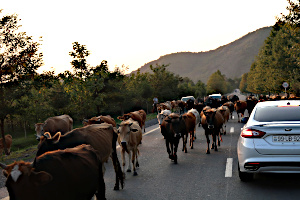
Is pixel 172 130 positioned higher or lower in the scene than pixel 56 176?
lower

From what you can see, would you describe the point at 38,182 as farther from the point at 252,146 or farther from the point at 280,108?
the point at 280,108

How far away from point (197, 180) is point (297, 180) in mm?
2353

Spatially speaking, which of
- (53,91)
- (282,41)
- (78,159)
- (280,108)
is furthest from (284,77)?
(78,159)

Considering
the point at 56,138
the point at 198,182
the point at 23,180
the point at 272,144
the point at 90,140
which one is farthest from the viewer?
the point at 198,182

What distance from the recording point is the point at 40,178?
4.32 meters

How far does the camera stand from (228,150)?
12.6 meters

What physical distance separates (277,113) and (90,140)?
431cm

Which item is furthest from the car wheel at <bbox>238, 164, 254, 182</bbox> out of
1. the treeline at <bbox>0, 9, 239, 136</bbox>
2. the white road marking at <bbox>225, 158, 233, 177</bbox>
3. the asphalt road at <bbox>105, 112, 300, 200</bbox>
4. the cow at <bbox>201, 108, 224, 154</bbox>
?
the treeline at <bbox>0, 9, 239, 136</bbox>

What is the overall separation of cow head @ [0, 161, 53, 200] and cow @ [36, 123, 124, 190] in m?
2.00

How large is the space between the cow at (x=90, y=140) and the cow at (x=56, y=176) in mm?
1029

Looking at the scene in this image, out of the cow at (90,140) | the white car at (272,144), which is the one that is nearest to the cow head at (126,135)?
the cow at (90,140)

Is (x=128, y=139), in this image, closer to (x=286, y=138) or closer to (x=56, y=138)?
(x=56, y=138)

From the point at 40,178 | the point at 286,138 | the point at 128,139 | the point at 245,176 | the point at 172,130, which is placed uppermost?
the point at 40,178

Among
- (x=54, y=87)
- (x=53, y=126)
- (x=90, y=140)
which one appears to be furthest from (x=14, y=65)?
(x=54, y=87)
